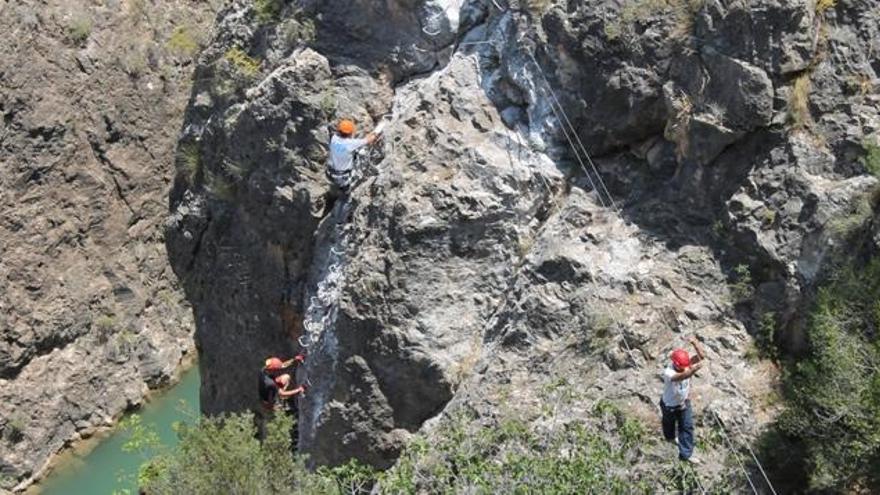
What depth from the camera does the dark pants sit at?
11.0m

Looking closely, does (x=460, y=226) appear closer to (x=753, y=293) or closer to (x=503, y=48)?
(x=503, y=48)

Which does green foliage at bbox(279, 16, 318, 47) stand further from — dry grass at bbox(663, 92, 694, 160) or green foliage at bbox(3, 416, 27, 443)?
green foliage at bbox(3, 416, 27, 443)

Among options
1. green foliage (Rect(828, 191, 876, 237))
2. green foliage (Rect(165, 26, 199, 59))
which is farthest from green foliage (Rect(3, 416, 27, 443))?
green foliage (Rect(828, 191, 876, 237))

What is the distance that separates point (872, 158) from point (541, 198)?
11.8 ft

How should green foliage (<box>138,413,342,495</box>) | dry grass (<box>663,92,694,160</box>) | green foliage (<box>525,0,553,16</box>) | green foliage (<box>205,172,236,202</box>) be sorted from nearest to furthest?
green foliage (<box>138,413,342,495</box>), dry grass (<box>663,92,694,160</box>), green foliage (<box>525,0,553,16</box>), green foliage (<box>205,172,236,202</box>)

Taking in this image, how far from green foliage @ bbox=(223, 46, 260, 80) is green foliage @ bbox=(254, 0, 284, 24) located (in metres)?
0.51

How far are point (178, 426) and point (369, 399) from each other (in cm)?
210

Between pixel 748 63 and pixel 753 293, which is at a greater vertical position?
pixel 748 63

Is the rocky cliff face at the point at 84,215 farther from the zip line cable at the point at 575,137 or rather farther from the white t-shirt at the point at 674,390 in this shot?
the white t-shirt at the point at 674,390

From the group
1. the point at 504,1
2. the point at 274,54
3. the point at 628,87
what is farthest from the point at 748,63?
the point at 274,54

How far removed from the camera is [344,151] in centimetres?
1439

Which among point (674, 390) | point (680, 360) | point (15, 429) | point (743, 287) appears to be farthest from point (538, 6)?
point (15, 429)

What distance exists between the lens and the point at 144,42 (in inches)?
1108

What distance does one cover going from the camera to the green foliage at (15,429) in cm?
2516
